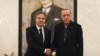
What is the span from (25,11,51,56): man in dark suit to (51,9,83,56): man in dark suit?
166 mm

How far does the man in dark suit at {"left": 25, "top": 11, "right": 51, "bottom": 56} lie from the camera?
2598 millimetres

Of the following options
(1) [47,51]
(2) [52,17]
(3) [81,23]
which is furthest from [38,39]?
(3) [81,23]

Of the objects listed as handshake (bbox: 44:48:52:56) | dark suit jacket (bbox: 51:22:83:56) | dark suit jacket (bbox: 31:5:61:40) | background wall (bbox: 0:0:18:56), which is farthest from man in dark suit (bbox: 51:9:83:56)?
background wall (bbox: 0:0:18:56)

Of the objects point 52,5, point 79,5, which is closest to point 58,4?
point 52,5

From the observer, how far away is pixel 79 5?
342 centimetres

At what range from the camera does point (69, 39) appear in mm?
2527

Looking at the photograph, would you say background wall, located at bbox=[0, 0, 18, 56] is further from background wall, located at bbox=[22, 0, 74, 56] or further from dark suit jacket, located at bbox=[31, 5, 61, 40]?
dark suit jacket, located at bbox=[31, 5, 61, 40]

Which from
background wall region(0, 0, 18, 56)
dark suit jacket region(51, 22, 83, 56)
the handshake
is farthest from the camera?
background wall region(0, 0, 18, 56)

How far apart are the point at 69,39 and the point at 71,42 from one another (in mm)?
40

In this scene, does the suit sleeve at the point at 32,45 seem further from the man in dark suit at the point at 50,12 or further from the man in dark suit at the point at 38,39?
the man in dark suit at the point at 50,12

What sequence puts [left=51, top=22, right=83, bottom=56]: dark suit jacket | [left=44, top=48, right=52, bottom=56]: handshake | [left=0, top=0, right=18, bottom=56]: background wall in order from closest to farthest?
[left=51, top=22, right=83, bottom=56]: dark suit jacket, [left=44, top=48, right=52, bottom=56]: handshake, [left=0, top=0, right=18, bottom=56]: background wall

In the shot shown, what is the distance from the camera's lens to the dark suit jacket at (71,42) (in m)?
2.52

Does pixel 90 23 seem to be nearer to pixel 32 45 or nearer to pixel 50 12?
pixel 50 12

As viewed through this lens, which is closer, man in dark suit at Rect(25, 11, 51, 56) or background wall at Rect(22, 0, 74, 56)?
man in dark suit at Rect(25, 11, 51, 56)
